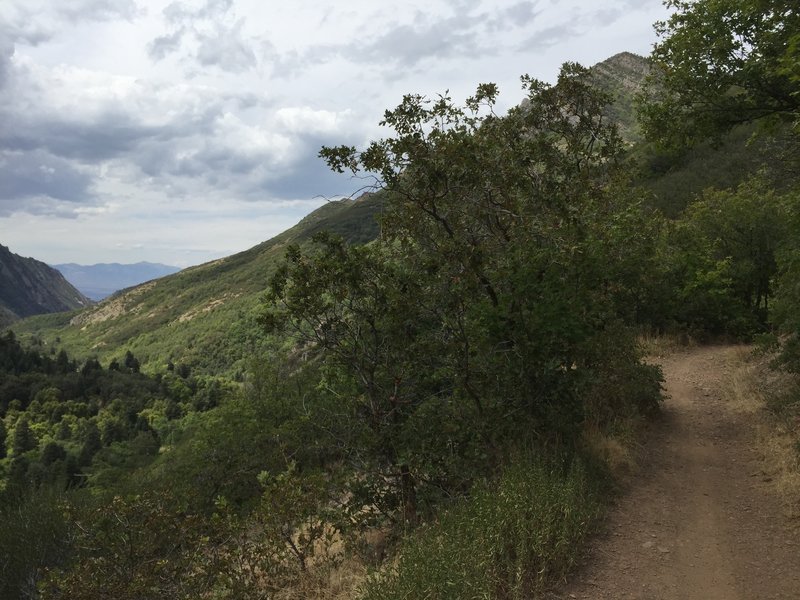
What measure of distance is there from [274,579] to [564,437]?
4713mm

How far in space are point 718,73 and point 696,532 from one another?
334 inches

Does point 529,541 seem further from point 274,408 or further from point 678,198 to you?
point 678,198

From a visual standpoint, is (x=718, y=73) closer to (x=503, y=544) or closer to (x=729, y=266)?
(x=503, y=544)

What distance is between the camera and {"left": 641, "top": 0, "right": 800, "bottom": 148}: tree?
29.8 feet

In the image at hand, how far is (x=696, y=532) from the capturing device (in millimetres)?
6449

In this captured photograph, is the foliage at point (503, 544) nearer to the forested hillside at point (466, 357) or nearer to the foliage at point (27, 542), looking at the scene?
the forested hillside at point (466, 357)

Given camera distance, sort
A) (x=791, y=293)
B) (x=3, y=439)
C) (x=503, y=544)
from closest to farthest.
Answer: (x=503, y=544)
(x=791, y=293)
(x=3, y=439)

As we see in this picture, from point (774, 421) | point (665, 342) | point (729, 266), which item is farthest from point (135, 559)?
point (729, 266)

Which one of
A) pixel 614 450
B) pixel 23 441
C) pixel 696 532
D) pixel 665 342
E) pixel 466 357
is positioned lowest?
pixel 23 441

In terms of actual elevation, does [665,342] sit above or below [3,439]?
above

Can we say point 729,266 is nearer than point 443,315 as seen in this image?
No

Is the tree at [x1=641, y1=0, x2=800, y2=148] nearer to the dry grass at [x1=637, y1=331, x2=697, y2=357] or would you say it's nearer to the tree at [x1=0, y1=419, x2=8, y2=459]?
the dry grass at [x1=637, y1=331, x2=697, y2=357]

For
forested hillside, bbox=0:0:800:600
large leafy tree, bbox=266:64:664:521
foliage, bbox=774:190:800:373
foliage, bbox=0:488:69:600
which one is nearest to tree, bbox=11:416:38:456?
foliage, bbox=0:488:69:600

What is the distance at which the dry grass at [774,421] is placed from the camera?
7.27 metres
